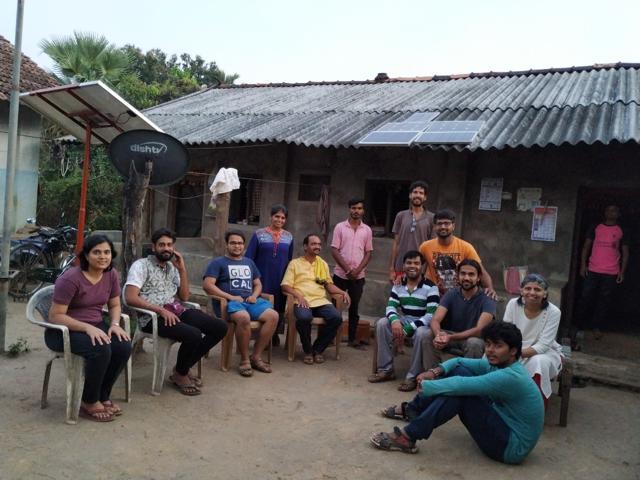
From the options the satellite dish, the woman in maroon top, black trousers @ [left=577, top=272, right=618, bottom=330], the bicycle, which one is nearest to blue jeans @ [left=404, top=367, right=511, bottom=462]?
the woman in maroon top

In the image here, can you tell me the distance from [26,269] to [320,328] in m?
4.99

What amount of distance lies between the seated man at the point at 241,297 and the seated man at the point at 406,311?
41.3 inches

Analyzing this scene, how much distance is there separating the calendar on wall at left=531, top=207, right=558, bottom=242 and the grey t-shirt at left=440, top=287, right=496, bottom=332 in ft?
9.51

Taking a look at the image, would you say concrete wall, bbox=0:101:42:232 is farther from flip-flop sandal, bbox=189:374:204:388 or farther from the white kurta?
the white kurta

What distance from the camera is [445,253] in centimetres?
536

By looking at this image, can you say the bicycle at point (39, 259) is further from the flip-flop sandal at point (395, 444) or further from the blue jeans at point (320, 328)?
the flip-flop sandal at point (395, 444)

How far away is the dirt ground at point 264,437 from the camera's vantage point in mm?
3283

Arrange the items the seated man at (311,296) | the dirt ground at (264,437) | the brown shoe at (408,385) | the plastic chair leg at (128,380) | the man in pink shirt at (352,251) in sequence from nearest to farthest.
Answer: the dirt ground at (264,437) → the plastic chair leg at (128,380) → the brown shoe at (408,385) → the seated man at (311,296) → the man in pink shirt at (352,251)

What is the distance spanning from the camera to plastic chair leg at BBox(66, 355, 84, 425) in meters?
3.76

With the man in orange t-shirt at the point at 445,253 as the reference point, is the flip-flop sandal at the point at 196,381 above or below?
below

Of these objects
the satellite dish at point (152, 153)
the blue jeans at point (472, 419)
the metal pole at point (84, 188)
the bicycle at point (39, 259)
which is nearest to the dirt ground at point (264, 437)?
the blue jeans at point (472, 419)

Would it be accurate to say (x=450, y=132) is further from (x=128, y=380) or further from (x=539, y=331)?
(x=128, y=380)

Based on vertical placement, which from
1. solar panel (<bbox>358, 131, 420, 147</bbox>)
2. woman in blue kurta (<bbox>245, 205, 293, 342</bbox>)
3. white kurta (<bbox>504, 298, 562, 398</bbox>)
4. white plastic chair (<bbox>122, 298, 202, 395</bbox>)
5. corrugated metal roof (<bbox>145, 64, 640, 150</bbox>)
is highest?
corrugated metal roof (<bbox>145, 64, 640, 150</bbox>)

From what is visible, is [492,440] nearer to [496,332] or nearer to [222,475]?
[496,332]
